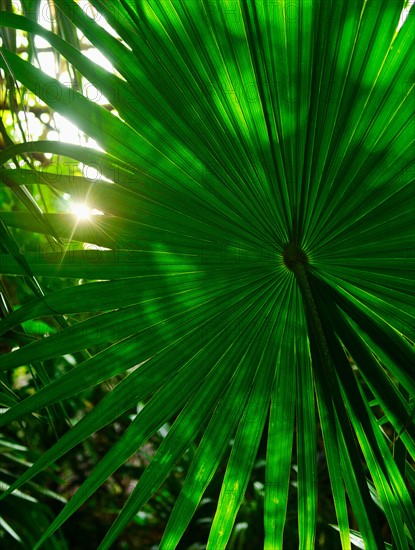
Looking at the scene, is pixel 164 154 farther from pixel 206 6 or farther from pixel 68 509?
pixel 68 509

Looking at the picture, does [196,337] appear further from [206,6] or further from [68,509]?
[206,6]

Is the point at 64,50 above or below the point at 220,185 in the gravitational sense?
above

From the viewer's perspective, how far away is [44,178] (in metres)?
0.71

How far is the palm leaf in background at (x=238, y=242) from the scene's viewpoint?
0.68m

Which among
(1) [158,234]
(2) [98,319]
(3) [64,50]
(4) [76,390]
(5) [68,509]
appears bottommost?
(5) [68,509]

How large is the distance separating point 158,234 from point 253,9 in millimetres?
350

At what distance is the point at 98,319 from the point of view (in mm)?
770

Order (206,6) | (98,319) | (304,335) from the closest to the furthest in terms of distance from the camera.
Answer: (206,6) < (98,319) < (304,335)

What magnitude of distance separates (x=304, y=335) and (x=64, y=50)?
23.7 inches

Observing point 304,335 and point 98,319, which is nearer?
point 98,319

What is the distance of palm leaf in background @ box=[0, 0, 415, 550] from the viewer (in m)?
0.68

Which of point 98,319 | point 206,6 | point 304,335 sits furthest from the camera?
point 304,335

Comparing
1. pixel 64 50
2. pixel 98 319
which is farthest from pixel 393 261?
pixel 64 50

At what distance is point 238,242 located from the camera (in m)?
0.86
